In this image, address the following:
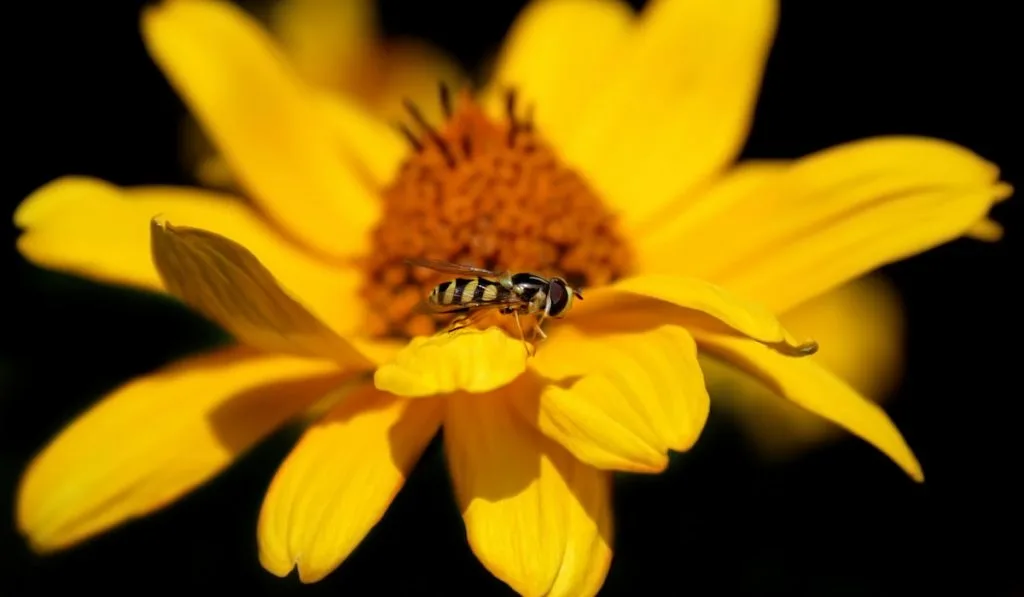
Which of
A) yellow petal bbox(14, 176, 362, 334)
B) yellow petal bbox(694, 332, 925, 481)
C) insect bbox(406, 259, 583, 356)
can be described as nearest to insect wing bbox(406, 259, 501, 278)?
insect bbox(406, 259, 583, 356)

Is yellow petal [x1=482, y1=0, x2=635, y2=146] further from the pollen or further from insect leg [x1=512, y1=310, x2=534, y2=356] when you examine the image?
insect leg [x1=512, y1=310, x2=534, y2=356]

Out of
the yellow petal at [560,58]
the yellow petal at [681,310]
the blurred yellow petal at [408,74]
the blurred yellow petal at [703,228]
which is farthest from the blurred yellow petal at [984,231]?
the blurred yellow petal at [408,74]

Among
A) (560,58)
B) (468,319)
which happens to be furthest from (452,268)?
(560,58)

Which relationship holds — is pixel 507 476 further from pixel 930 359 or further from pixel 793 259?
pixel 930 359

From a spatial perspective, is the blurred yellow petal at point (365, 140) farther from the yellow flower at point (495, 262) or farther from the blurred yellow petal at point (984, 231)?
the blurred yellow petal at point (984, 231)

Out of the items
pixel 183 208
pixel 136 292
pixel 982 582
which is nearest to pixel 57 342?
pixel 136 292

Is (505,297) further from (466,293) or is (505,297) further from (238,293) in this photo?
(238,293)

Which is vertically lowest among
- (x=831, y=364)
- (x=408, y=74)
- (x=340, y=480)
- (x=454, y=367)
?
(x=831, y=364)
